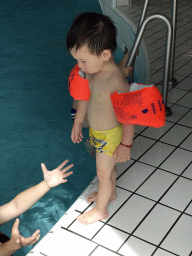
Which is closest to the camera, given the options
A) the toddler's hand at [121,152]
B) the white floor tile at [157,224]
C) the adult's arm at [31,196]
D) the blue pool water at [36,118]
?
the adult's arm at [31,196]

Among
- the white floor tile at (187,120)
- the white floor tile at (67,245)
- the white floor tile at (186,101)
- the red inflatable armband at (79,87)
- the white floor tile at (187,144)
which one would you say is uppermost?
the red inflatable armband at (79,87)

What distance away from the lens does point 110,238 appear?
5.60 ft

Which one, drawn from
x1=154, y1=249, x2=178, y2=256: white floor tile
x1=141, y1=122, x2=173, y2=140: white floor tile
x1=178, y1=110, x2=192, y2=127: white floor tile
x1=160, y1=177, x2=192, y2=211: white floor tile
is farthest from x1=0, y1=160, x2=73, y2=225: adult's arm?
x1=178, y1=110, x2=192, y2=127: white floor tile

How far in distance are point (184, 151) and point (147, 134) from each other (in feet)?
1.12

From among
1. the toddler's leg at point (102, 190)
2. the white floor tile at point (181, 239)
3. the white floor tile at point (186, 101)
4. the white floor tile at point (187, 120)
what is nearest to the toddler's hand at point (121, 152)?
the toddler's leg at point (102, 190)

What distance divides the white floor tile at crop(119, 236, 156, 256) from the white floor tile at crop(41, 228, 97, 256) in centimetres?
17

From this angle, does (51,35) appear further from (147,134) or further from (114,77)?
(114,77)

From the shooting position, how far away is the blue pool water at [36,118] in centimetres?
282

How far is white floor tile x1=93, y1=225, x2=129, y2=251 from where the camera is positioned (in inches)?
65.9

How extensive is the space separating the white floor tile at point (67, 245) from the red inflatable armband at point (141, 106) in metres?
0.73

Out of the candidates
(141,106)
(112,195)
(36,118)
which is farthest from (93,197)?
(36,118)

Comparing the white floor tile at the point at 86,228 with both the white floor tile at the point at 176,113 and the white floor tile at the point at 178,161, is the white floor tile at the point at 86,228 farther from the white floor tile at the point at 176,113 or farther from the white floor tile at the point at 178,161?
the white floor tile at the point at 176,113

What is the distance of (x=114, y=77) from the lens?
5.08ft

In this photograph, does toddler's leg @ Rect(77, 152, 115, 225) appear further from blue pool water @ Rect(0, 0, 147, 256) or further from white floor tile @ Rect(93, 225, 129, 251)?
blue pool water @ Rect(0, 0, 147, 256)
